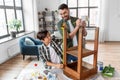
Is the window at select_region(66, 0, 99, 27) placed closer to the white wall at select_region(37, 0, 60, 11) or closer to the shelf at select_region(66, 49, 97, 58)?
the white wall at select_region(37, 0, 60, 11)

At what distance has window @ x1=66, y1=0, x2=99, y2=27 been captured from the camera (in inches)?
236

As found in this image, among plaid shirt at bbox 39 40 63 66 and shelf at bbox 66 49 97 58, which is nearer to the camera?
shelf at bbox 66 49 97 58

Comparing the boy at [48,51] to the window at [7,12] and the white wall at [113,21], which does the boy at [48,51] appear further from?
the white wall at [113,21]

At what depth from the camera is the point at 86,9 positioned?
6094mm

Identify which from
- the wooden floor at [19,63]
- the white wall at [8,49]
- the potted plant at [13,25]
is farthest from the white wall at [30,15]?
the wooden floor at [19,63]

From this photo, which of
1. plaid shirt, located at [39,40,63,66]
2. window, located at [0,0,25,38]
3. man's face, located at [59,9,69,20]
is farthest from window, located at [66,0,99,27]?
plaid shirt, located at [39,40,63,66]

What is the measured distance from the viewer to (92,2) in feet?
19.6

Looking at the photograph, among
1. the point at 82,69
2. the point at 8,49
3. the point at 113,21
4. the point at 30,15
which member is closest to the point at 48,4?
the point at 30,15

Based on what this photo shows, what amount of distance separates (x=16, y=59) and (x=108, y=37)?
404 cm

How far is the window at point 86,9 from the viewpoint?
5984 millimetres

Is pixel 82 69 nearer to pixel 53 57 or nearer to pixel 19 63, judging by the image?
pixel 53 57

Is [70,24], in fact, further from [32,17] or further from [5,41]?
[32,17]

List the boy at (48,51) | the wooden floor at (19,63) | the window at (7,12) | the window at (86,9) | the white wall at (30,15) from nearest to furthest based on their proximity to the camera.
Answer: the boy at (48,51), the wooden floor at (19,63), the window at (7,12), the white wall at (30,15), the window at (86,9)

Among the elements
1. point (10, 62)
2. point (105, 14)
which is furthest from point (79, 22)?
point (105, 14)
